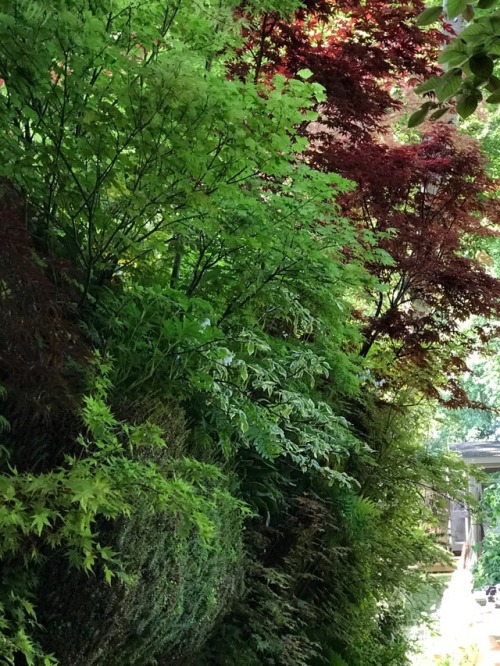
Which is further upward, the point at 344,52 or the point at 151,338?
the point at 344,52

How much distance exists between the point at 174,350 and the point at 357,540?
8.77ft

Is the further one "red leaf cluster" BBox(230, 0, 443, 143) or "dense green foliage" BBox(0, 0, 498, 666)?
"red leaf cluster" BBox(230, 0, 443, 143)

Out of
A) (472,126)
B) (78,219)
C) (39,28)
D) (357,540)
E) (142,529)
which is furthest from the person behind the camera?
(472,126)

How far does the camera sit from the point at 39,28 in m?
3.02

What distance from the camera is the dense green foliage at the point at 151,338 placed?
9.26ft

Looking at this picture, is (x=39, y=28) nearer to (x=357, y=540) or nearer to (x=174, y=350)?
(x=174, y=350)

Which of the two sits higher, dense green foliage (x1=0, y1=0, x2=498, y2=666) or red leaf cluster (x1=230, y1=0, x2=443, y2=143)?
red leaf cluster (x1=230, y1=0, x2=443, y2=143)

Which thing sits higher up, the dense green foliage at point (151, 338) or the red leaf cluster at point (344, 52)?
the red leaf cluster at point (344, 52)

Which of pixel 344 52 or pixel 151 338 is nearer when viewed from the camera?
pixel 151 338

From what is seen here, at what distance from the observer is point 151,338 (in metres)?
3.85

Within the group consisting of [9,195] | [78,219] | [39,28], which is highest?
[39,28]

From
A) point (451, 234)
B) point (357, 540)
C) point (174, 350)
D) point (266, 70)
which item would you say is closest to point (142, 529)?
point (174, 350)

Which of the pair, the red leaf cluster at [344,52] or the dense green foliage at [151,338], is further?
the red leaf cluster at [344,52]

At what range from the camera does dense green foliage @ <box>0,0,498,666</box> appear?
2.82 metres
